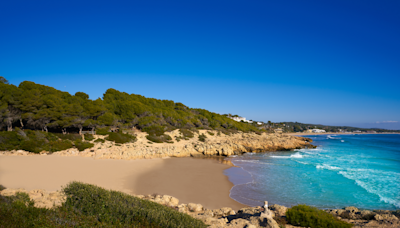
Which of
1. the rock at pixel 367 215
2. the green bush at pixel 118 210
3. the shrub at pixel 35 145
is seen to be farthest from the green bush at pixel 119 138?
the rock at pixel 367 215

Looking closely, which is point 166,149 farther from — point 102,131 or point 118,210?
point 118,210

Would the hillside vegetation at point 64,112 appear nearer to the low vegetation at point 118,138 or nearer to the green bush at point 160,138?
the green bush at point 160,138

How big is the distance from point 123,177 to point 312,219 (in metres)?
12.1

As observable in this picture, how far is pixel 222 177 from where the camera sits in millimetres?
16281

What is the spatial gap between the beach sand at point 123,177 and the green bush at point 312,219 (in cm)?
471

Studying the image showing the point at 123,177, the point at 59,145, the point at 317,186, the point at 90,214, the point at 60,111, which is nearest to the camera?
the point at 90,214

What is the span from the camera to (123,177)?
14.1m

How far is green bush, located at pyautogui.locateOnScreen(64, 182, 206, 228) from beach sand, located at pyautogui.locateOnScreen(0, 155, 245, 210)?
5.43 meters

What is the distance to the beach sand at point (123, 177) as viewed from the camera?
11328 millimetres

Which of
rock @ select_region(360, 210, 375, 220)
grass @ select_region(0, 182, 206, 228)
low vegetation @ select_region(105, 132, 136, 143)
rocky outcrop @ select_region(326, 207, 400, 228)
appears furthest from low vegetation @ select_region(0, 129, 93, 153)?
rock @ select_region(360, 210, 375, 220)

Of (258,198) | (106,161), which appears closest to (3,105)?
(106,161)

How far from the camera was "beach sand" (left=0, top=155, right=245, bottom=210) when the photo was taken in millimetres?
11328

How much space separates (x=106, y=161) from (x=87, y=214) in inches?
520

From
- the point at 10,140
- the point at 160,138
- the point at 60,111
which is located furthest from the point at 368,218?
the point at 60,111
